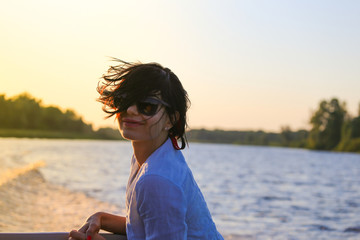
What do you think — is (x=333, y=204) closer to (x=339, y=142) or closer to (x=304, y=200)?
(x=304, y=200)

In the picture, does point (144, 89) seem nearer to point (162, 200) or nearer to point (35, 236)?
point (162, 200)

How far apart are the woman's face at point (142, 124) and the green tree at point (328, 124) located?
98.0 m

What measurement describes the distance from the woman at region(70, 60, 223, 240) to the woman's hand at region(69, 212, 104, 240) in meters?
0.38

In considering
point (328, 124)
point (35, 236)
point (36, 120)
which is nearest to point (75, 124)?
point (36, 120)

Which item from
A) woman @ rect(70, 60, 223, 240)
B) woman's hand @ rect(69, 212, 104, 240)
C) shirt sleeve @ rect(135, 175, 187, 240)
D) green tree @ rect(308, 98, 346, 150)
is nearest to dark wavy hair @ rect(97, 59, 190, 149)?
woman @ rect(70, 60, 223, 240)

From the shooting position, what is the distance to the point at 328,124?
95312mm

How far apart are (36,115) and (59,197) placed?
9688 centimetres

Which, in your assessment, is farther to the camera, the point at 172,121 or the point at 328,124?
the point at 328,124

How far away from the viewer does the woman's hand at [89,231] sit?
7.34 ft

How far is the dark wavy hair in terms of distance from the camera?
1.89 metres

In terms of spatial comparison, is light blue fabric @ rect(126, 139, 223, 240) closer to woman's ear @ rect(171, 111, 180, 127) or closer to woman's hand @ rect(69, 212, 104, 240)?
woman's ear @ rect(171, 111, 180, 127)

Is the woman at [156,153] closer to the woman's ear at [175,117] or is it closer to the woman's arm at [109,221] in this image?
the woman's ear at [175,117]

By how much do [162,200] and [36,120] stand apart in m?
109

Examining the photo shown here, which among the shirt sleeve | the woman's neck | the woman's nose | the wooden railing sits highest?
the woman's nose
